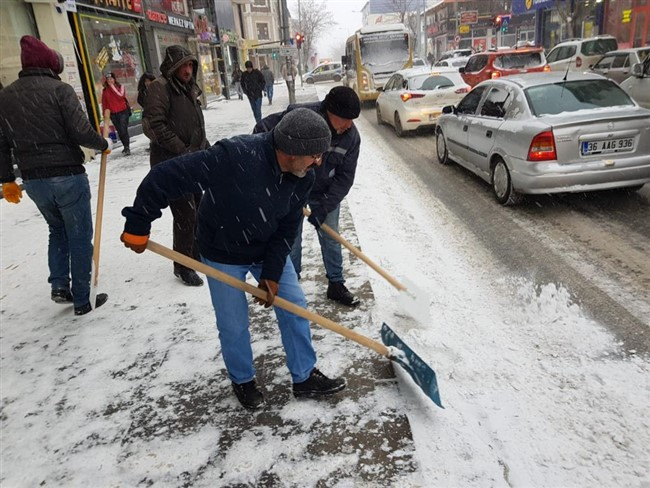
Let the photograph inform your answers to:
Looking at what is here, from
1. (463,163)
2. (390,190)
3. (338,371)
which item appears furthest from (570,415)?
(463,163)

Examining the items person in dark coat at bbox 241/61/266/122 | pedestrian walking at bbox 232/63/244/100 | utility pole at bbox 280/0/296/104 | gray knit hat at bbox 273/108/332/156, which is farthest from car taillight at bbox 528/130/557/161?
pedestrian walking at bbox 232/63/244/100

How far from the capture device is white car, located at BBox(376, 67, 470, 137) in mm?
11102

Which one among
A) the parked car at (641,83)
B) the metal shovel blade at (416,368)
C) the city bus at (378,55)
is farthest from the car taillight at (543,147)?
the city bus at (378,55)

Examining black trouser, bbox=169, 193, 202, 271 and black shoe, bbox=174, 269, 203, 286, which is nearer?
black trouser, bbox=169, 193, 202, 271

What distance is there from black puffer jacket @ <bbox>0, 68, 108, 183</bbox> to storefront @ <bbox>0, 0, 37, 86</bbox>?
23.0 ft

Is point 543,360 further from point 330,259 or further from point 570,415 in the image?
point 330,259

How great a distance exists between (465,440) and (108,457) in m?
1.84

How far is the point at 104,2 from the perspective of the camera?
12.5 m

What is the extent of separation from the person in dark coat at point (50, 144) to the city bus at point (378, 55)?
15.8m

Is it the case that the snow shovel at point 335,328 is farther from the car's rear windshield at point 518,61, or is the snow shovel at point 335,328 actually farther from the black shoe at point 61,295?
the car's rear windshield at point 518,61

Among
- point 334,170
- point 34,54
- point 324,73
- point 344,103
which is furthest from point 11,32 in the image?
point 324,73

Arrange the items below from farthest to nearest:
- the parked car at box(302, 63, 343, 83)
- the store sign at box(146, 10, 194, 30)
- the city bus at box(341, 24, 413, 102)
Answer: the parked car at box(302, 63, 343, 83)
the city bus at box(341, 24, 413, 102)
the store sign at box(146, 10, 194, 30)

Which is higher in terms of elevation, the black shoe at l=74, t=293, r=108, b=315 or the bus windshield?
the bus windshield

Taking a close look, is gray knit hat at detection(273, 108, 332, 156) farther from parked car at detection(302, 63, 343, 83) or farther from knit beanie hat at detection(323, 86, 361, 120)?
parked car at detection(302, 63, 343, 83)
